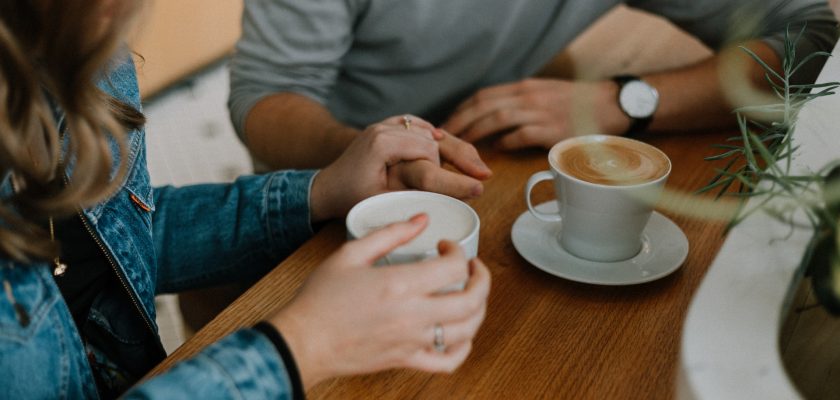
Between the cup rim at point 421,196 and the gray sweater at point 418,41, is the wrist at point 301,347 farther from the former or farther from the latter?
the gray sweater at point 418,41

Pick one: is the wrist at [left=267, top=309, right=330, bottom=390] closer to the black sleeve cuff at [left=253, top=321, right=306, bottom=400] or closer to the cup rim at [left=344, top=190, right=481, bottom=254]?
the black sleeve cuff at [left=253, top=321, right=306, bottom=400]

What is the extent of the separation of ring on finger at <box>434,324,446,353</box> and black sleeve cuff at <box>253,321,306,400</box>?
0.11 m

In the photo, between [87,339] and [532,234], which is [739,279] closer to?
[532,234]

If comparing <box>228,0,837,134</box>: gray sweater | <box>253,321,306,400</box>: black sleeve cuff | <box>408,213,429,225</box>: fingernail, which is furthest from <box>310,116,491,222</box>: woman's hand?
<box>228,0,837,134</box>: gray sweater

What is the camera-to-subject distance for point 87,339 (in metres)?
0.81

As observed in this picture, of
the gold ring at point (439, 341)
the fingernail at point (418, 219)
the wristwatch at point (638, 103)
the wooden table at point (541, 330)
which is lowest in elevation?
the wooden table at point (541, 330)

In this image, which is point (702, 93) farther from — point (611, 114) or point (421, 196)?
point (421, 196)

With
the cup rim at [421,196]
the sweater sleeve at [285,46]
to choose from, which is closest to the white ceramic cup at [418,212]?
the cup rim at [421,196]

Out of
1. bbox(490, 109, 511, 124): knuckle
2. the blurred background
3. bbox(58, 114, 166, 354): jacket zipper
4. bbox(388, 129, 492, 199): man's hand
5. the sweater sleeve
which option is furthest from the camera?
the blurred background

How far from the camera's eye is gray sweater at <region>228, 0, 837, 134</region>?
49.2 inches

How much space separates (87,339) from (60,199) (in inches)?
11.1

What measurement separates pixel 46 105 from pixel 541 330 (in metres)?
0.50

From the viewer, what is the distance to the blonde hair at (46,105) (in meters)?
0.56

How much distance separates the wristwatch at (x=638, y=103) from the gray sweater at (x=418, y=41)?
0.23 metres
